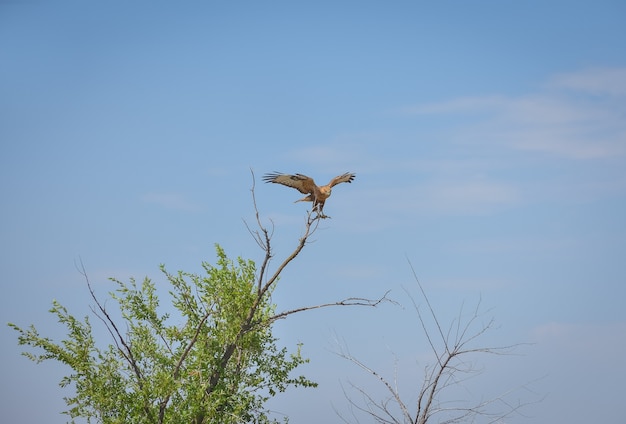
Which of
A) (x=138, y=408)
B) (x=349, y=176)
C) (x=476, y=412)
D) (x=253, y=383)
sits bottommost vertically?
(x=476, y=412)

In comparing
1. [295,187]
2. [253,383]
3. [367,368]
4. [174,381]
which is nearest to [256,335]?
[253,383]

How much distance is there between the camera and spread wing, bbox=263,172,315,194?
14172mm

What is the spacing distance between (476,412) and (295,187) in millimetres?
7006

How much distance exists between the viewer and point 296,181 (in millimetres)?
14328

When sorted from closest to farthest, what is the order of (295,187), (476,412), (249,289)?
(476,412) < (295,187) < (249,289)

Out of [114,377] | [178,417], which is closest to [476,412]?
[178,417]

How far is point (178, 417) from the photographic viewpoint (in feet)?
49.0

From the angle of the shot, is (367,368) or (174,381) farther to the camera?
(174,381)

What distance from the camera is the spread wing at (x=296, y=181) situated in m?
14.2

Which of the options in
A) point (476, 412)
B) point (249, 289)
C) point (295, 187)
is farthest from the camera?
point (249, 289)

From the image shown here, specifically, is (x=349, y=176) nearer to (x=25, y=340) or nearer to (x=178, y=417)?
(x=178, y=417)

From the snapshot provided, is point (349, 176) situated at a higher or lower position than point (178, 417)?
higher

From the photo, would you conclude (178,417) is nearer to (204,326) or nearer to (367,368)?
(204,326)

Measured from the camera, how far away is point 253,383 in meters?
16.3
